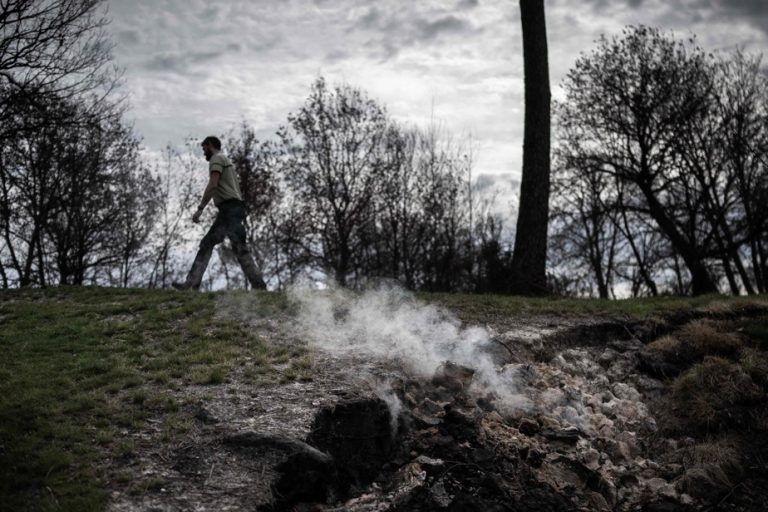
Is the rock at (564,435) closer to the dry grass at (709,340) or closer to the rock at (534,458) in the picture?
the rock at (534,458)

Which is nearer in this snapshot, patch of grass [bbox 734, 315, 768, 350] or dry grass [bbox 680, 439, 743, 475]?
dry grass [bbox 680, 439, 743, 475]

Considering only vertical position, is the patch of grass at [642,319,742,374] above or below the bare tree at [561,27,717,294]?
below

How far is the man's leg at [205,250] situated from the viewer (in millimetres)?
9336

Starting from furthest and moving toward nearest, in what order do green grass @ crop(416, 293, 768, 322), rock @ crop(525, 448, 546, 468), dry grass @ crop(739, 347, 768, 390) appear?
1. green grass @ crop(416, 293, 768, 322)
2. dry grass @ crop(739, 347, 768, 390)
3. rock @ crop(525, 448, 546, 468)

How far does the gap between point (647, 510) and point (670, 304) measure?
5.68m

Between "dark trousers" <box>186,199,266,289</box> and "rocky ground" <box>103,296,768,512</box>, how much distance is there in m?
2.66

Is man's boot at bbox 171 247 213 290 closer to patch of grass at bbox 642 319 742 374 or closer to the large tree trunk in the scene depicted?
the large tree trunk

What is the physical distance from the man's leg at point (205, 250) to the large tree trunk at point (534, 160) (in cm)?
627

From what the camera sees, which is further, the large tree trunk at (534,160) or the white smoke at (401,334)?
the large tree trunk at (534,160)

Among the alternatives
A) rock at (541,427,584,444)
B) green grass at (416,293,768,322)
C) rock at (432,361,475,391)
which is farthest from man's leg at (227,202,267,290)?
rock at (541,427,584,444)

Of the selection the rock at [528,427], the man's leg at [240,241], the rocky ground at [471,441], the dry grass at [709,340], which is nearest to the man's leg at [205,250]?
the man's leg at [240,241]

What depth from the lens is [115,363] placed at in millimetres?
5836

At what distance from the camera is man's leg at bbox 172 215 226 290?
9.34 m

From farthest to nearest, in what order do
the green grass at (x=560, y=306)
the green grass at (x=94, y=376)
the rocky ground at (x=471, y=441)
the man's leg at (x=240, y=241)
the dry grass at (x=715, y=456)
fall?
the man's leg at (x=240, y=241), the green grass at (x=560, y=306), the dry grass at (x=715, y=456), the rocky ground at (x=471, y=441), the green grass at (x=94, y=376)
